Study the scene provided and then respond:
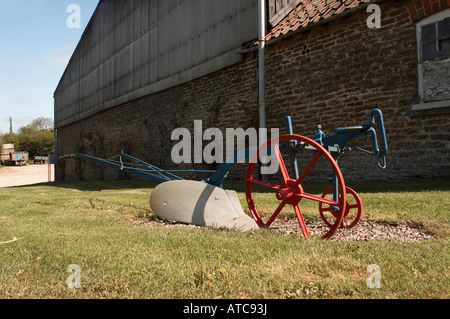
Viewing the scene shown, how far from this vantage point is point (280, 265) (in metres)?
2.41

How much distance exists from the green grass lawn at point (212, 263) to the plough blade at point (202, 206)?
0.60 meters

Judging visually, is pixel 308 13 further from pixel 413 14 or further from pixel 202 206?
pixel 202 206

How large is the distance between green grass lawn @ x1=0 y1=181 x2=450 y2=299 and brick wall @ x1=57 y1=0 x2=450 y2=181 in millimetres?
2745

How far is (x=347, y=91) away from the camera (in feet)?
24.1

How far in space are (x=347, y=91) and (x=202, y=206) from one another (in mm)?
4635

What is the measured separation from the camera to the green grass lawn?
2025 mm

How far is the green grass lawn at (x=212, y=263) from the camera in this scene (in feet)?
6.64

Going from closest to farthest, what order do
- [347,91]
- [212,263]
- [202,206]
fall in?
[212,263]
[202,206]
[347,91]

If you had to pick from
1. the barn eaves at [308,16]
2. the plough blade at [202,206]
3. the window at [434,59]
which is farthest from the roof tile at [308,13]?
the plough blade at [202,206]

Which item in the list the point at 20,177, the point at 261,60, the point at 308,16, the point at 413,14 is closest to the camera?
the point at 413,14

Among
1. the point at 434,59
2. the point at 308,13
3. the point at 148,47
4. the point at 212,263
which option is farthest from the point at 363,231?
the point at 148,47

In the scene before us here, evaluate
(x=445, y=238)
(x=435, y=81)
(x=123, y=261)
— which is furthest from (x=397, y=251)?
(x=435, y=81)

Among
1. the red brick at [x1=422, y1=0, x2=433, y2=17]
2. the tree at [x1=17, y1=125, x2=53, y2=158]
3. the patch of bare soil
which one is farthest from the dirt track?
the red brick at [x1=422, y1=0, x2=433, y2=17]
